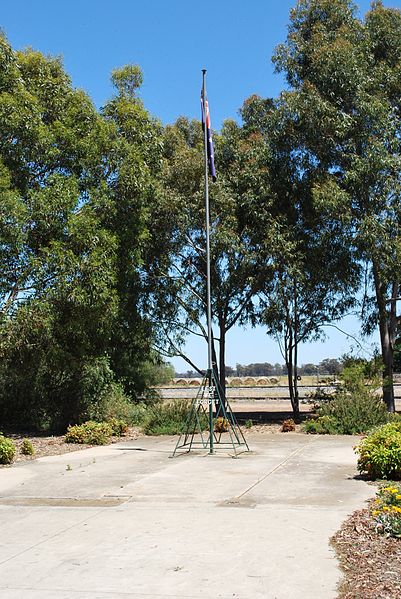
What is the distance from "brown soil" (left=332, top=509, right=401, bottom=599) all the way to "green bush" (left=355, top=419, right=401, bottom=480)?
266 centimetres

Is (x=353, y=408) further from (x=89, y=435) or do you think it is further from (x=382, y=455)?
(x=382, y=455)

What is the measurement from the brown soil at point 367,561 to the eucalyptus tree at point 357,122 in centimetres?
1343

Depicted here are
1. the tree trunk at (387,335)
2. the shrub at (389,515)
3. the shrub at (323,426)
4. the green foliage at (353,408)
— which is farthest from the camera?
the tree trunk at (387,335)

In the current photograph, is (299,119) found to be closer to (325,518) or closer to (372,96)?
(372,96)

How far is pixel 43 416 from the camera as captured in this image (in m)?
21.5

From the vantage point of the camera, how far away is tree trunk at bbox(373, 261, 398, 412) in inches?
832

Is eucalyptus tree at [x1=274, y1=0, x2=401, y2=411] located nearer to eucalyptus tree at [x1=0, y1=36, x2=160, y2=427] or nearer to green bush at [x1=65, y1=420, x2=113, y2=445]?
eucalyptus tree at [x1=0, y1=36, x2=160, y2=427]

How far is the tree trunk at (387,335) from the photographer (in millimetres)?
21141

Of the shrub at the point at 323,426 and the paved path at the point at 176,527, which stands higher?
the shrub at the point at 323,426

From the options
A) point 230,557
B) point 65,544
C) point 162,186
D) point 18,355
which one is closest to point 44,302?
point 18,355

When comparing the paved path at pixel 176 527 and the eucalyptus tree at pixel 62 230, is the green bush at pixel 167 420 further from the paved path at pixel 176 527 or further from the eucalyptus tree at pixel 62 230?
the paved path at pixel 176 527

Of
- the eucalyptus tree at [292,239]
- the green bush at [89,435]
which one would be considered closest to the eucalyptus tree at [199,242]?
the eucalyptus tree at [292,239]

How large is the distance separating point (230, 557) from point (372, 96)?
17775 millimetres

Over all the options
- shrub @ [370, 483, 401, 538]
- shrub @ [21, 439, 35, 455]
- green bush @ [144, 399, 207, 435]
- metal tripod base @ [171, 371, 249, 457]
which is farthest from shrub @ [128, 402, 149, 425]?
shrub @ [370, 483, 401, 538]
